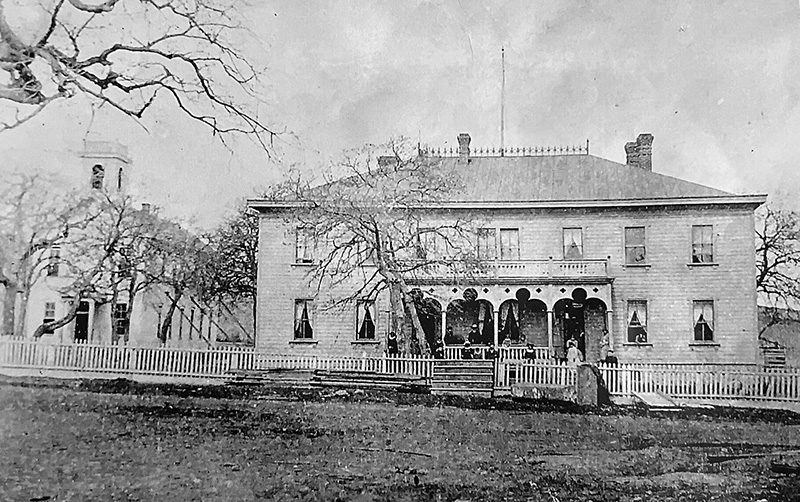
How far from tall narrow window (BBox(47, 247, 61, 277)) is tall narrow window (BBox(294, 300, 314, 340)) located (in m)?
1.13

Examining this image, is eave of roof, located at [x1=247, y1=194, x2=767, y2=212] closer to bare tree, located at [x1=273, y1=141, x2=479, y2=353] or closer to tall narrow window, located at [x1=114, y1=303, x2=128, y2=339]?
bare tree, located at [x1=273, y1=141, x2=479, y2=353]

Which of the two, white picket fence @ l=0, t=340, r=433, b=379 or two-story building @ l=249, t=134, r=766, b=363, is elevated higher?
two-story building @ l=249, t=134, r=766, b=363

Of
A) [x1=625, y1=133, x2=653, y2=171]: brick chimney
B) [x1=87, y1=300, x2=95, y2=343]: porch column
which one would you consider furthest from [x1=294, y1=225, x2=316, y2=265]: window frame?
[x1=625, y1=133, x2=653, y2=171]: brick chimney

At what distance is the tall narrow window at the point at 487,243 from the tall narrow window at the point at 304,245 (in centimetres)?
73

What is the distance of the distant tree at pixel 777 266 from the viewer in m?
3.18

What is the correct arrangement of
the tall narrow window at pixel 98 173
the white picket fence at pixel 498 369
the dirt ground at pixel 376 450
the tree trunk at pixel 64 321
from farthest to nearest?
1. the tall narrow window at pixel 98 173
2. the tree trunk at pixel 64 321
3. the white picket fence at pixel 498 369
4. the dirt ground at pixel 376 450

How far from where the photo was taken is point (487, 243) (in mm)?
3133

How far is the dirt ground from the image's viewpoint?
2.98 metres

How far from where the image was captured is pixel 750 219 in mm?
3211

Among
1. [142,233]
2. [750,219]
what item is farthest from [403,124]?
[750,219]

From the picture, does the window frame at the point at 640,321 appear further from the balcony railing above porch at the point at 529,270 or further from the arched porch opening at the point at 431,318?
the arched porch opening at the point at 431,318

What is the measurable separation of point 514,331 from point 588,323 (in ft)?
1.08

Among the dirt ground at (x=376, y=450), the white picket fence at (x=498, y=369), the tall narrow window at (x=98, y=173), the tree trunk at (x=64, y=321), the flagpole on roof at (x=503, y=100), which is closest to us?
the dirt ground at (x=376, y=450)

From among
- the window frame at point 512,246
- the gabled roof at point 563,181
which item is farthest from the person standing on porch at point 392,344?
the gabled roof at point 563,181
